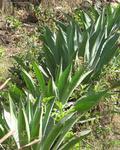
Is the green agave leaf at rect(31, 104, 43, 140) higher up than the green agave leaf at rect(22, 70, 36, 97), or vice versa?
the green agave leaf at rect(31, 104, 43, 140)

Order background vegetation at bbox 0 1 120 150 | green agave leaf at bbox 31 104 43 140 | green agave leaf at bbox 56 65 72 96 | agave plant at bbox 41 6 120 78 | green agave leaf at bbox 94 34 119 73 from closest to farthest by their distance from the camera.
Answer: green agave leaf at bbox 31 104 43 140 < background vegetation at bbox 0 1 120 150 < green agave leaf at bbox 56 65 72 96 < agave plant at bbox 41 6 120 78 < green agave leaf at bbox 94 34 119 73

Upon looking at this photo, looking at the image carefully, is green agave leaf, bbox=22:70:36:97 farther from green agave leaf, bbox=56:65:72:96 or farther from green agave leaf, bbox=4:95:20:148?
green agave leaf, bbox=4:95:20:148

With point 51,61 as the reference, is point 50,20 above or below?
below

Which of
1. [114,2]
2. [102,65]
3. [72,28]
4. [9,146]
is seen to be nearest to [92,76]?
[102,65]

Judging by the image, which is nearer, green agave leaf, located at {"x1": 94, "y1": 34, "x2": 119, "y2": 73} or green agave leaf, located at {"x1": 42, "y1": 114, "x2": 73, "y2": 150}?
green agave leaf, located at {"x1": 42, "y1": 114, "x2": 73, "y2": 150}

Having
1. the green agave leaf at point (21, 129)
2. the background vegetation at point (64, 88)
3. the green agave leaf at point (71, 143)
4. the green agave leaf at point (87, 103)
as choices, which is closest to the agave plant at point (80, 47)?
the background vegetation at point (64, 88)

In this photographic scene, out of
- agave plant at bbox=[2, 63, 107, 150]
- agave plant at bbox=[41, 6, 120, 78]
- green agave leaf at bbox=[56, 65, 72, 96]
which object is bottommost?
agave plant at bbox=[41, 6, 120, 78]

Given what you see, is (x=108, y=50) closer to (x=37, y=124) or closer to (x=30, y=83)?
(x=30, y=83)

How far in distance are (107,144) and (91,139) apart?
0.16 meters

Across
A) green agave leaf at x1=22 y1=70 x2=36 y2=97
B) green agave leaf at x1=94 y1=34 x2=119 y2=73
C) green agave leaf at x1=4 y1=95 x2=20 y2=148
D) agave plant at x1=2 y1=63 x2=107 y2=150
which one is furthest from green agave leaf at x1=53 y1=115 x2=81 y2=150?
green agave leaf at x1=94 y1=34 x2=119 y2=73

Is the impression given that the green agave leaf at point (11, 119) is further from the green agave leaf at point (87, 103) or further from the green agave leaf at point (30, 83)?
the green agave leaf at point (30, 83)

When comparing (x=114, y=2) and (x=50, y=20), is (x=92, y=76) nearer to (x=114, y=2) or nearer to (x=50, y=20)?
(x=50, y=20)

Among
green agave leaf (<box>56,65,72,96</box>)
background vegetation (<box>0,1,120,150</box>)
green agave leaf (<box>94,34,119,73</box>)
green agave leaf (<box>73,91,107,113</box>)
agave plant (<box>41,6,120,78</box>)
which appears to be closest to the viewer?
background vegetation (<box>0,1,120,150</box>)

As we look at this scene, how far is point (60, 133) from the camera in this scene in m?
3.63
